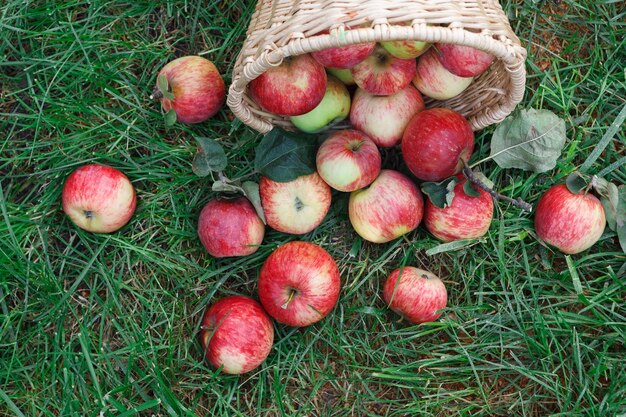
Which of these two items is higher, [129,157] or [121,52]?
[121,52]

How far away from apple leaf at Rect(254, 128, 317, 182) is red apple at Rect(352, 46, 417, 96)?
0.39 meters

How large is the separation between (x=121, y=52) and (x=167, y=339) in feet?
4.40

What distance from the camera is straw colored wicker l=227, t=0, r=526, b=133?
2008 mm

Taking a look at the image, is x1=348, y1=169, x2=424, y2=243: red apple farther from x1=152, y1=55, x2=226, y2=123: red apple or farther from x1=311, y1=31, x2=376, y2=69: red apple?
x1=152, y1=55, x2=226, y2=123: red apple

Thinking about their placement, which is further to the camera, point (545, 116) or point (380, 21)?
point (545, 116)

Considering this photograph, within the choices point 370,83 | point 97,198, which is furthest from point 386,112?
point 97,198

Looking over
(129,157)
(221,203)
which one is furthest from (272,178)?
(129,157)

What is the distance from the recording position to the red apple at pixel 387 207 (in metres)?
2.58

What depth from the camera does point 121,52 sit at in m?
2.88

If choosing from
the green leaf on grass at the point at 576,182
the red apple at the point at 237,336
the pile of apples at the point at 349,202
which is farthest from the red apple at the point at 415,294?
the green leaf on grass at the point at 576,182

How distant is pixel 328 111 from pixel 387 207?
484mm

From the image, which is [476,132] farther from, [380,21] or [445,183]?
[380,21]

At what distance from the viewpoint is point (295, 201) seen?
2635mm

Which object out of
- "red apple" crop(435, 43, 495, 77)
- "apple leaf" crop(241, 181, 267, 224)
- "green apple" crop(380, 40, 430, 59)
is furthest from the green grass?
"green apple" crop(380, 40, 430, 59)
